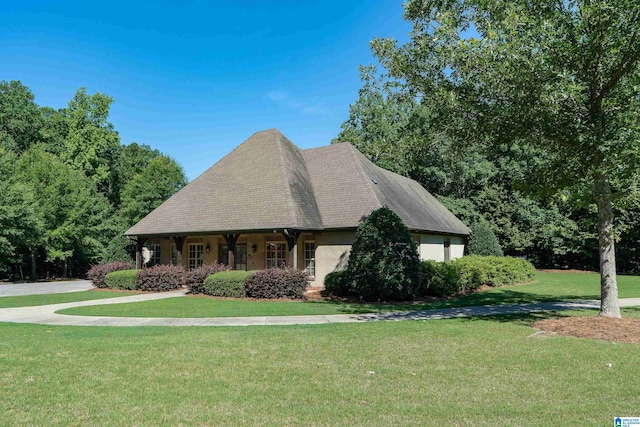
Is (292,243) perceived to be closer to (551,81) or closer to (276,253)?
(276,253)

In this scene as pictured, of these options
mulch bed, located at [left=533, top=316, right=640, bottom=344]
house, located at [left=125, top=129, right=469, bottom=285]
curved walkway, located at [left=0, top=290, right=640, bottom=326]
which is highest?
house, located at [left=125, top=129, right=469, bottom=285]

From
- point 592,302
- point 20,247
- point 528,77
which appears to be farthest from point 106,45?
point 592,302

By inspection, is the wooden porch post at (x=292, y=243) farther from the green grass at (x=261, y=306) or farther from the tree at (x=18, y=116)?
the tree at (x=18, y=116)

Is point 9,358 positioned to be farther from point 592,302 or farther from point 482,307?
point 592,302

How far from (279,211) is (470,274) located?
9298 millimetres

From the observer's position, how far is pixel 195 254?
23.8 meters

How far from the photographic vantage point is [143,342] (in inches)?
330

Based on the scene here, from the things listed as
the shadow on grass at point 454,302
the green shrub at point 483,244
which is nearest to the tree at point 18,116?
the shadow on grass at point 454,302

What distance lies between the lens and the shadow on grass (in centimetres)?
1375

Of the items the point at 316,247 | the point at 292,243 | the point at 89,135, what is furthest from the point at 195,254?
the point at 89,135

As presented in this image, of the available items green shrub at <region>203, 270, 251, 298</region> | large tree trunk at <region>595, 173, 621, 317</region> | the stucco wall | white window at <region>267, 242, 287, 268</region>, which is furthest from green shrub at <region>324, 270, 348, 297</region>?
large tree trunk at <region>595, 173, 621, 317</region>

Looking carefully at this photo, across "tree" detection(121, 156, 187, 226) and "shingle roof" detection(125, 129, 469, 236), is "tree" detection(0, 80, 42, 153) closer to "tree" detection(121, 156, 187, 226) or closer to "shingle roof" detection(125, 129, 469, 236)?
"tree" detection(121, 156, 187, 226)

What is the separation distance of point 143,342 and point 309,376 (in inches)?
163

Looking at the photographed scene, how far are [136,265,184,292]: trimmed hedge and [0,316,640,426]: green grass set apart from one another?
35.0 ft
